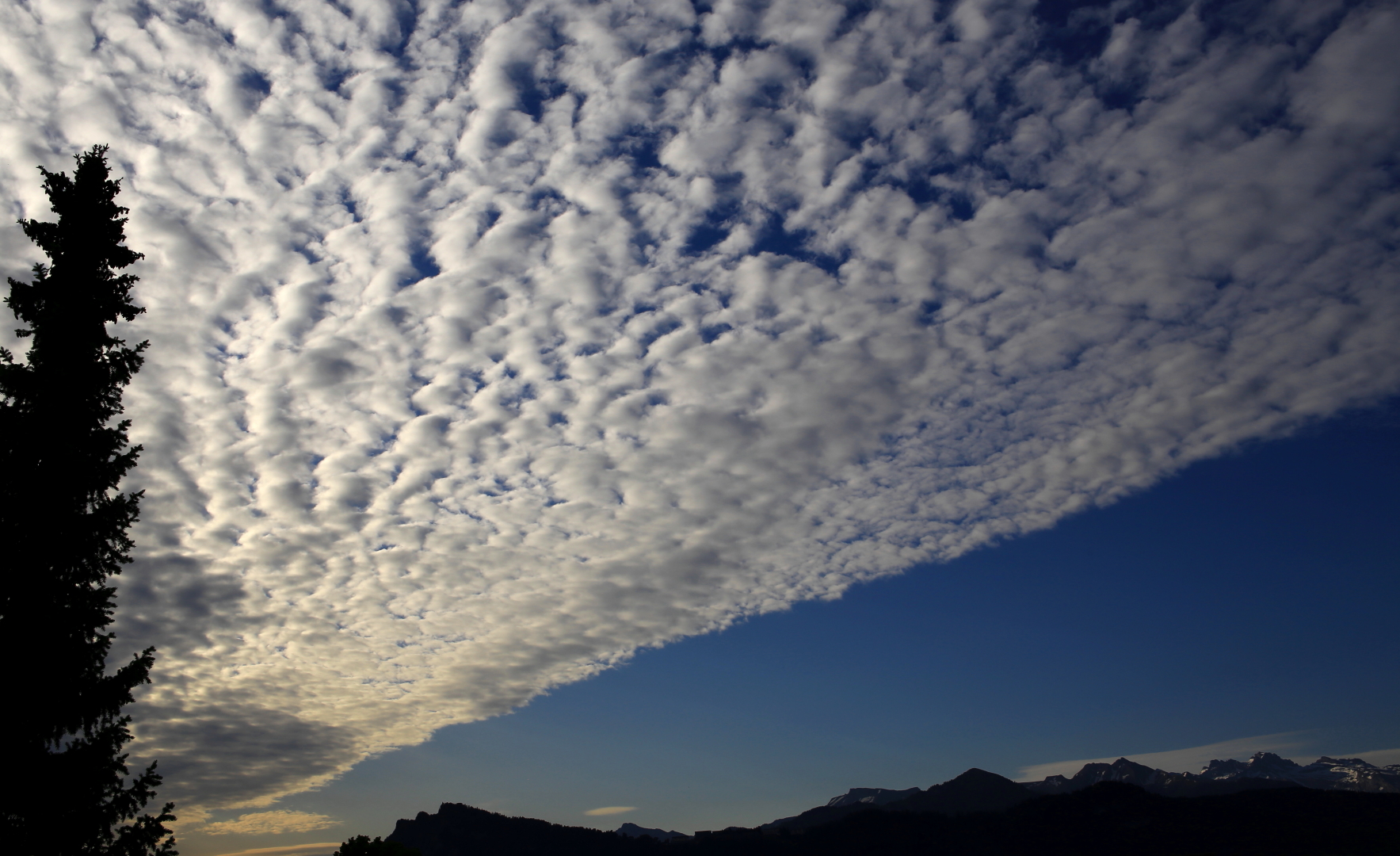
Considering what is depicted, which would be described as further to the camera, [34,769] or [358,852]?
[358,852]

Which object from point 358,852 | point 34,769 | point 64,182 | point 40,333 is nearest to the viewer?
point 34,769

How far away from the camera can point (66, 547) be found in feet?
72.4

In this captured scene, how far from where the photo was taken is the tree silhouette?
20656 millimetres

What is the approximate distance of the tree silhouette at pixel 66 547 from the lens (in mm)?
20656

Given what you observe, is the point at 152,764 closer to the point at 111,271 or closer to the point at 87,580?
the point at 87,580

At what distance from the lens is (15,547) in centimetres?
2136

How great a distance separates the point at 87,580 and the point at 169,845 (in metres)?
8.36

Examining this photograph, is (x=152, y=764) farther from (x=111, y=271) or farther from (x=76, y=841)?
(x=111, y=271)

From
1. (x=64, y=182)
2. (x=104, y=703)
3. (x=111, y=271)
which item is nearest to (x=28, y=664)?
(x=104, y=703)

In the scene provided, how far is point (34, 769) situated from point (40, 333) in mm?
12884

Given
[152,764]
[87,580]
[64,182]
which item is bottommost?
[152,764]

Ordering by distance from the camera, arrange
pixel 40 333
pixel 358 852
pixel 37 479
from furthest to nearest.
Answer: pixel 358 852, pixel 40 333, pixel 37 479

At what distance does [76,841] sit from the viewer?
68.8 ft

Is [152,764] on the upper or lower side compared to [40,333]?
lower
